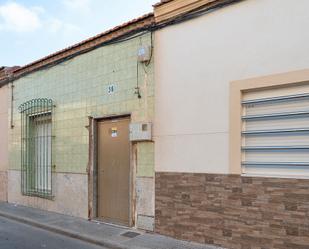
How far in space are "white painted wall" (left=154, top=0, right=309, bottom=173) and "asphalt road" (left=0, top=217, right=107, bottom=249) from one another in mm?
2158

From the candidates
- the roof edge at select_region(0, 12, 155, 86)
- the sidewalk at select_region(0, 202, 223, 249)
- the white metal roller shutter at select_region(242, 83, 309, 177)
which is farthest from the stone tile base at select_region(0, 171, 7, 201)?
the white metal roller shutter at select_region(242, 83, 309, 177)

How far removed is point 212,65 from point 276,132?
1.65 meters

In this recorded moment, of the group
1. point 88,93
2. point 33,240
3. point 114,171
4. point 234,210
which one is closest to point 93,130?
point 88,93

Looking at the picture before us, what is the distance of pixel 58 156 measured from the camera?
36.6ft

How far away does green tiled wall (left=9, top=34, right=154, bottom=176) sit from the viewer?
8516 millimetres

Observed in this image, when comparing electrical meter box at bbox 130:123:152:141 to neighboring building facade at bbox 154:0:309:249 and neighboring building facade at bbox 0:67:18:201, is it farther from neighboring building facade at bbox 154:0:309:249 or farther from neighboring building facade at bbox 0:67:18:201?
neighboring building facade at bbox 0:67:18:201

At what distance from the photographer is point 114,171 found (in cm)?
934

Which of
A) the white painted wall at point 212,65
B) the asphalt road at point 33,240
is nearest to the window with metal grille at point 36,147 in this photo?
the asphalt road at point 33,240

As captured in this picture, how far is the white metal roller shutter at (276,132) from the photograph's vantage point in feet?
20.0

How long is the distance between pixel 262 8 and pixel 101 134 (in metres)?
4.82

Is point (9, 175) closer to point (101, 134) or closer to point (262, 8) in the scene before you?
point (101, 134)

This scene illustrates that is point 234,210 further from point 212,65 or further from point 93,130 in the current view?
point 93,130

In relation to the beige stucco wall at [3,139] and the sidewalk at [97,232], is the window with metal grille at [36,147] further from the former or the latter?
the beige stucco wall at [3,139]

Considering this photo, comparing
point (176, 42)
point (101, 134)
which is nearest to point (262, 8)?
point (176, 42)
